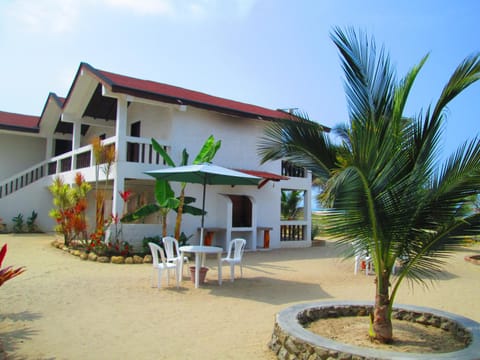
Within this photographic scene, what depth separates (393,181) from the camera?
184 inches

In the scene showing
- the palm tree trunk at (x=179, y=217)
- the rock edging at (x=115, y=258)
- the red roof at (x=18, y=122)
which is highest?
the red roof at (x=18, y=122)

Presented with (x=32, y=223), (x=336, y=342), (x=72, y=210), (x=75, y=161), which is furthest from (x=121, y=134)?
(x=336, y=342)

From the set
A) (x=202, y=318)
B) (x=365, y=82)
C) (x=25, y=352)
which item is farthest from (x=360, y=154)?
(x=25, y=352)

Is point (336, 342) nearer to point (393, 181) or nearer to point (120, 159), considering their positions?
point (393, 181)

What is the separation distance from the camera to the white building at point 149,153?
45.5 feet

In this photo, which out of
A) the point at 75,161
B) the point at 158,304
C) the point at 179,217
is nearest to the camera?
the point at 158,304

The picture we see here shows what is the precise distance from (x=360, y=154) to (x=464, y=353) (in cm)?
217

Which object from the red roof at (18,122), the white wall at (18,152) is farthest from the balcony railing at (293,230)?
the white wall at (18,152)

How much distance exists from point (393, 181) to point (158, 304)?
14.9 ft

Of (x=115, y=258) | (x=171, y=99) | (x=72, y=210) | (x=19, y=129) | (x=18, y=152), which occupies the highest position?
(x=19, y=129)

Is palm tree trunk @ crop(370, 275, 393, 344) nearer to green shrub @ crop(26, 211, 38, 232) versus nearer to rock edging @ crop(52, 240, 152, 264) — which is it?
rock edging @ crop(52, 240, 152, 264)

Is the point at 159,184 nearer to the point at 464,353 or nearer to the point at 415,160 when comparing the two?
the point at 415,160

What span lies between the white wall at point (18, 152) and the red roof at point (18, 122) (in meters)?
0.86

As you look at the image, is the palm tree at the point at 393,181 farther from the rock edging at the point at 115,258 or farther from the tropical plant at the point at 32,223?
the tropical plant at the point at 32,223
